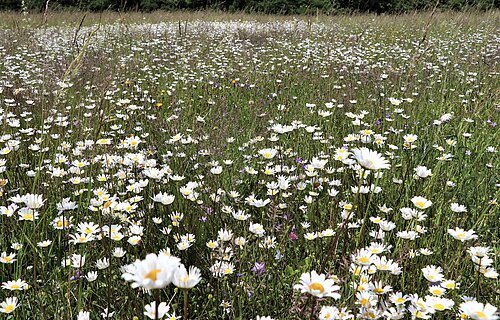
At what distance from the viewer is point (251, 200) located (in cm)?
192

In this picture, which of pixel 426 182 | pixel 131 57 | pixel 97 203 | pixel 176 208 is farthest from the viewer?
pixel 131 57

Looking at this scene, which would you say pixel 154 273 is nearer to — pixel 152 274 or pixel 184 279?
pixel 152 274

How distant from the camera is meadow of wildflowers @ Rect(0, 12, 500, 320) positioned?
1375 millimetres

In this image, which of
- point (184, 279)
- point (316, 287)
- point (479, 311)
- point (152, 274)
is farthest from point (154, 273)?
point (479, 311)

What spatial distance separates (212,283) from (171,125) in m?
1.62

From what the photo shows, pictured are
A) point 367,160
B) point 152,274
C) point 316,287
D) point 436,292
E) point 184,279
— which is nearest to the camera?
point 152,274

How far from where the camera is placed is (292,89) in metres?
4.38

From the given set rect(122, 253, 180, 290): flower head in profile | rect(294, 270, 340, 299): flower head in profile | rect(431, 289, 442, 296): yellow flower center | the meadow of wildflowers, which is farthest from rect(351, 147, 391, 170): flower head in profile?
rect(122, 253, 180, 290): flower head in profile

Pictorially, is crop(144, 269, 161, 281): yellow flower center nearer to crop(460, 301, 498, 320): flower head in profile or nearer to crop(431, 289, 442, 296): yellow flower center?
crop(460, 301, 498, 320): flower head in profile

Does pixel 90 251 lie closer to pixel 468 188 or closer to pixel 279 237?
pixel 279 237

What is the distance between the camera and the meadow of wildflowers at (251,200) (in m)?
1.38

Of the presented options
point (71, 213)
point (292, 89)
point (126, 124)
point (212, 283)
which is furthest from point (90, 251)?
point (292, 89)

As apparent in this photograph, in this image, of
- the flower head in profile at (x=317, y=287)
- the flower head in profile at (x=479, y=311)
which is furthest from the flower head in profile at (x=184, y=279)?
the flower head in profile at (x=479, y=311)

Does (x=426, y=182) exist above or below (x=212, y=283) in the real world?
above
